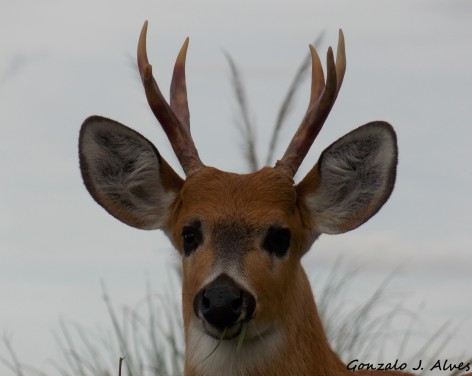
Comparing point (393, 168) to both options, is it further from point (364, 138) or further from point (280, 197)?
point (280, 197)

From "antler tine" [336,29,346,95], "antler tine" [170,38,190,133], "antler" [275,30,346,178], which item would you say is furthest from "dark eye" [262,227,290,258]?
"antler tine" [336,29,346,95]

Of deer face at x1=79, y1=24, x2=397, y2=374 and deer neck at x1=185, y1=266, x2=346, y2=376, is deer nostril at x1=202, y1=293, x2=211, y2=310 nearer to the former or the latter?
deer face at x1=79, y1=24, x2=397, y2=374

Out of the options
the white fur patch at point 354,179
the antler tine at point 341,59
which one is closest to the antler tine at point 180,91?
the antler tine at point 341,59

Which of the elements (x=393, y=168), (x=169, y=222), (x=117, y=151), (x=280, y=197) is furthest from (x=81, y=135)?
(x=393, y=168)

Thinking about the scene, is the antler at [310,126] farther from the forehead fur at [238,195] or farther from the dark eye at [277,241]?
the dark eye at [277,241]

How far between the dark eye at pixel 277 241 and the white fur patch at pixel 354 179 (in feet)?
1.51

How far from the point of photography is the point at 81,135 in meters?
7.82

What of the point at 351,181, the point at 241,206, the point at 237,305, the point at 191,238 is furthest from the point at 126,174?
the point at 237,305

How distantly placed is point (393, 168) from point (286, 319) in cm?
122

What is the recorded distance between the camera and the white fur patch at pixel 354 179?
7676 millimetres

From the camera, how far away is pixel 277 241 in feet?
23.9

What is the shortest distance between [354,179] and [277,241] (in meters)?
0.81

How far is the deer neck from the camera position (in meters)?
7.11

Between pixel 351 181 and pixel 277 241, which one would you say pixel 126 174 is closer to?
pixel 277 241
